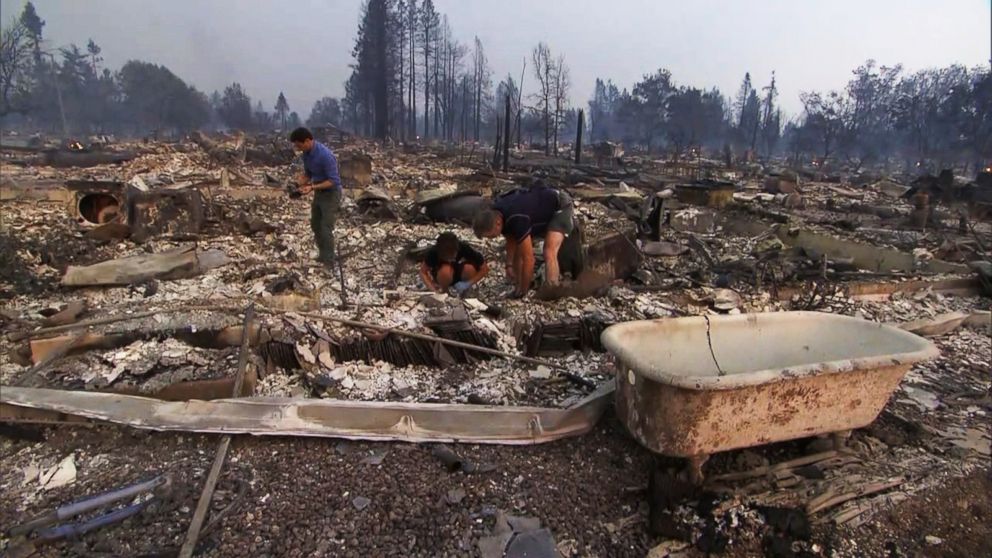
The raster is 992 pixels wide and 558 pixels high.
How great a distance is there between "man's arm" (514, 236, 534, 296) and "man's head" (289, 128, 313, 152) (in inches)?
102

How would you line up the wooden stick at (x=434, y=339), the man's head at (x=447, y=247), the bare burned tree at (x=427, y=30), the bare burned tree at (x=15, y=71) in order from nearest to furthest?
1. the wooden stick at (x=434, y=339)
2. the man's head at (x=447, y=247)
3. the bare burned tree at (x=15, y=71)
4. the bare burned tree at (x=427, y=30)

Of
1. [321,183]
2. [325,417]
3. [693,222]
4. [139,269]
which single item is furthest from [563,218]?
[693,222]

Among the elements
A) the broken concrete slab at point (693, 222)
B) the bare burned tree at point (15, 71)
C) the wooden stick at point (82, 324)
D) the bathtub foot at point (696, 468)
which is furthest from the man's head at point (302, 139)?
the bare burned tree at point (15, 71)

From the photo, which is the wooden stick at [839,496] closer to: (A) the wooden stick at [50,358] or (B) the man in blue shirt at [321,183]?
(A) the wooden stick at [50,358]

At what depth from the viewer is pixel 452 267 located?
5363 millimetres

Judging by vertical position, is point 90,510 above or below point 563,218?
below

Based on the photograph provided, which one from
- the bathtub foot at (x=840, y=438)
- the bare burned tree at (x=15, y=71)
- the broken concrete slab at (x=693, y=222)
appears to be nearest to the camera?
the bathtub foot at (x=840, y=438)

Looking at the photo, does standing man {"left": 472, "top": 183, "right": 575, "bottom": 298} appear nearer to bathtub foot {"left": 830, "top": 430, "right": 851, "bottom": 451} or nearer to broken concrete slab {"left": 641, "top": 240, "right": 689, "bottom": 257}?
broken concrete slab {"left": 641, "top": 240, "right": 689, "bottom": 257}

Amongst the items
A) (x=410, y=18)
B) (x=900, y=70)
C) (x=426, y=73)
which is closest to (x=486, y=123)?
(x=426, y=73)

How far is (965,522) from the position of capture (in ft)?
9.09

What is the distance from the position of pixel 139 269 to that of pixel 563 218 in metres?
4.28

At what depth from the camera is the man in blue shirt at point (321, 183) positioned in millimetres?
5789

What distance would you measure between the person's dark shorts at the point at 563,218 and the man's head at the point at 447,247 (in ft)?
3.09

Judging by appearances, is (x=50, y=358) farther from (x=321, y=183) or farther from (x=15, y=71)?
(x=15, y=71)
